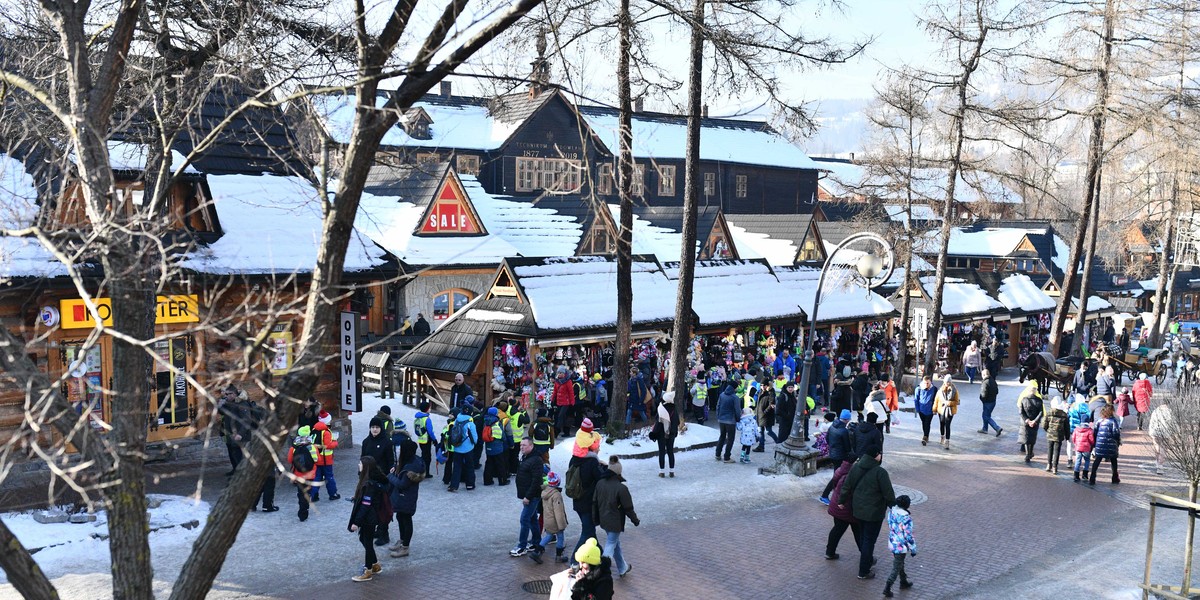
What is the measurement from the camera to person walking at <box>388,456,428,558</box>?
1221 cm

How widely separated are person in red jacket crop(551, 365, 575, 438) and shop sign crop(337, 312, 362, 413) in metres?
4.16

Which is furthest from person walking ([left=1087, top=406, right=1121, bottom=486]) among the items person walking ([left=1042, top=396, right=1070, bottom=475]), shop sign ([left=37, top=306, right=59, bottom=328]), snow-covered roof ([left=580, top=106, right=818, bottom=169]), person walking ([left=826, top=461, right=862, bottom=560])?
snow-covered roof ([left=580, top=106, right=818, bottom=169])

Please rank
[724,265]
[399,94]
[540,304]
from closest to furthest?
[399,94]
[540,304]
[724,265]

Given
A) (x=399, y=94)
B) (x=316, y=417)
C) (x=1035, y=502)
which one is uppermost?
(x=399, y=94)

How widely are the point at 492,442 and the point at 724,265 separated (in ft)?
46.1

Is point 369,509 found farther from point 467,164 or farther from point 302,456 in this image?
point 467,164

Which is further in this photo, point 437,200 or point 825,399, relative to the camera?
point 437,200

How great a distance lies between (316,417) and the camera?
1543 cm

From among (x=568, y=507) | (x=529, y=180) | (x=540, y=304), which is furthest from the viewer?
(x=529, y=180)

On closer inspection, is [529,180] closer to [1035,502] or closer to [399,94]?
[1035,502]

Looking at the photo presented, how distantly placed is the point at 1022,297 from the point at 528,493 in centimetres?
3024

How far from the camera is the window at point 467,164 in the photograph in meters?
44.4

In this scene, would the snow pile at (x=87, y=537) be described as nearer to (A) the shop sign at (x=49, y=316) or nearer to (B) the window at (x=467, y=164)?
(A) the shop sign at (x=49, y=316)

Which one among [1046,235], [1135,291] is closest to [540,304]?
[1046,235]
